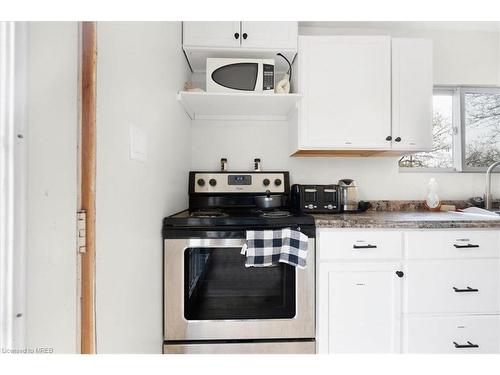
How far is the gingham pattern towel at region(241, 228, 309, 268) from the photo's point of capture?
49.5 inches

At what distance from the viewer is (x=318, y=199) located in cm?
173

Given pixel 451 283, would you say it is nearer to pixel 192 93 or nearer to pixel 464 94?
pixel 464 94

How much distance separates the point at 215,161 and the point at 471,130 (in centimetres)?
209

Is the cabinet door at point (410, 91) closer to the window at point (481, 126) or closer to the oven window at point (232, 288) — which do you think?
the window at point (481, 126)

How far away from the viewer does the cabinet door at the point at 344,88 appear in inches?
63.6

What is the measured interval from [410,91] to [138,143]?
1.66 m

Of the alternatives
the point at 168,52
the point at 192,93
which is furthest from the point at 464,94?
the point at 168,52

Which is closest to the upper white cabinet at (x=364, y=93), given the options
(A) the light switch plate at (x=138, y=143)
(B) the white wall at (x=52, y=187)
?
(A) the light switch plate at (x=138, y=143)

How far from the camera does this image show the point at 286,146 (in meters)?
1.98

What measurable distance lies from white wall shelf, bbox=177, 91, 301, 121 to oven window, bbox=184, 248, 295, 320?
3.03 feet

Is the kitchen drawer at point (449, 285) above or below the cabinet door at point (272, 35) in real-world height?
below

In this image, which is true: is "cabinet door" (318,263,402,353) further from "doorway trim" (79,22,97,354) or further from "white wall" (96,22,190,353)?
"doorway trim" (79,22,97,354)

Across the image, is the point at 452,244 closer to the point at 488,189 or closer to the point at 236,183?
the point at 488,189

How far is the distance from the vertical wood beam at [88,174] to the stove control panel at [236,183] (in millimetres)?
1100
